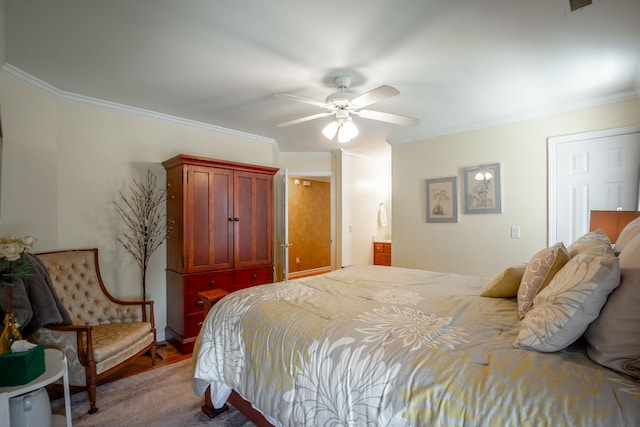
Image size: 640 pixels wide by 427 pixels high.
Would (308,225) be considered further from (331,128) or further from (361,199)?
(331,128)

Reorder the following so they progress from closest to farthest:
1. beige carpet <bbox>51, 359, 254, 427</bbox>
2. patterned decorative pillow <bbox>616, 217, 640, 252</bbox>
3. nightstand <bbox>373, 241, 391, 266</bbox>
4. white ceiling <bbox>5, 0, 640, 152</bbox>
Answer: patterned decorative pillow <bbox>616, 217, 640, 252</bbox> → white ceiling <bbox>5, 0, 640, 152</bbox> → beige carpet <bbox>51, 359, 254, 427</bbox> → nightstand <bbox>373, 241, 391, 266</bbox>

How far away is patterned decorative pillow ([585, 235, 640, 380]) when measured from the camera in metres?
0.89

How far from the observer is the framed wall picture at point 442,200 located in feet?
A: 12.3

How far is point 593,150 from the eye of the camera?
288 cm

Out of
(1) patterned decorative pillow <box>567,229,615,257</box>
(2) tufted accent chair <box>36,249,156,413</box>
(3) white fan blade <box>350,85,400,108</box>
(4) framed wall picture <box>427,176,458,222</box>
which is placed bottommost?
(2) tufted accent chair <box>36,249,156,413</box>

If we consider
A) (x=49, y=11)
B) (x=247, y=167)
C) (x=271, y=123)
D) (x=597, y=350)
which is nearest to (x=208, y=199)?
→ (x=247, y=167)

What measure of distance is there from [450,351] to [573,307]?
1.41ft

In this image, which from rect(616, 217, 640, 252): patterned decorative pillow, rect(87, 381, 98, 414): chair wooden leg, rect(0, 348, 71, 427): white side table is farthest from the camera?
rect(87, 381, 98, 414): chair wooden leg

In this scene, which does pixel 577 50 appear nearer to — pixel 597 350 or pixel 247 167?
pixel 597 350

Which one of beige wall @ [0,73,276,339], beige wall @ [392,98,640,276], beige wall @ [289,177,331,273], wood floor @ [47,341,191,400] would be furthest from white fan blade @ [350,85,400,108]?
beige wall @ [289,177,331,273]

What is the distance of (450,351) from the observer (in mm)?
A: 1081

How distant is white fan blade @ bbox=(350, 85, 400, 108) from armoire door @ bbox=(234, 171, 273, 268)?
1742 mm

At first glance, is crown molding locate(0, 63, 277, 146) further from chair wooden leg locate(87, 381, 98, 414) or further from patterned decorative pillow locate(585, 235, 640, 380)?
patterned decorative pillow locate(585, 235, 640, 380)

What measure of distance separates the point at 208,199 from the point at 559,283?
2.97m
